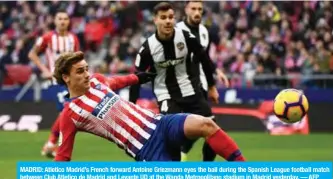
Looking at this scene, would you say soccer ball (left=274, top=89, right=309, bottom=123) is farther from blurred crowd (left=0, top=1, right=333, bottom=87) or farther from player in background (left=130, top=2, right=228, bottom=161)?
blurred crowd (left=0, top=1, right=333, bottom=87)

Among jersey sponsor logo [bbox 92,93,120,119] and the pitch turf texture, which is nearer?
jersey sponsor logo [bbox 92,93,120,119]

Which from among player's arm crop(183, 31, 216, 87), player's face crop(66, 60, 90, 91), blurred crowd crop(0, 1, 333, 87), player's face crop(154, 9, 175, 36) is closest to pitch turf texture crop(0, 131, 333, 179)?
player's arm crop(183, 31, 216, 87)

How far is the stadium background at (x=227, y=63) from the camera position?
15.6 m

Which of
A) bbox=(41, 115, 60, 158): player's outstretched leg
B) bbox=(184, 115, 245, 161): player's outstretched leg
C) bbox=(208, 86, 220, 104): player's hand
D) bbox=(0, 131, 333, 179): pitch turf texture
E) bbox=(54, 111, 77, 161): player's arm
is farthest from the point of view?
bbox=(0, 131, 333, 179): pitch turf texture

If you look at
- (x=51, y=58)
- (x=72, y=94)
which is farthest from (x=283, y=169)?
(x=51, y=58)

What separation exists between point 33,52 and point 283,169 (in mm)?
7916

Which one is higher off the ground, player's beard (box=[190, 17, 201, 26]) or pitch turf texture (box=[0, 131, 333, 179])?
player's beard (box=[190, 17, 201, 26])

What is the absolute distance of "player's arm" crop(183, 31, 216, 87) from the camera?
33.7 ft

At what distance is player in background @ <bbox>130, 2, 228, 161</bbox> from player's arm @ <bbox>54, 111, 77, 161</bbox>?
7.69 ft

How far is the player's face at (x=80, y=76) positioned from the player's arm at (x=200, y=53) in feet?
8.99

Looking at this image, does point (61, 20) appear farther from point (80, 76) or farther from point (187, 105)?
point (80, 76)

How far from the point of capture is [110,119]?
25.1 ft

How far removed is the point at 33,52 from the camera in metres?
13.8

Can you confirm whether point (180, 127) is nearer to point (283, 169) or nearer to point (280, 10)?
point (283, 169)
